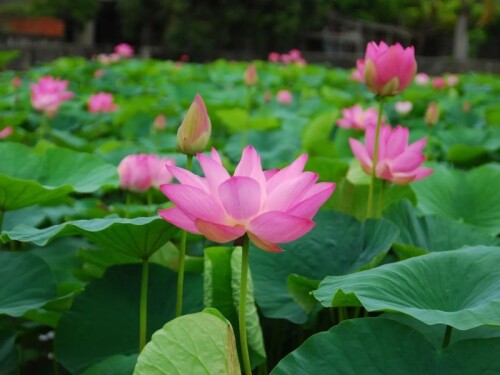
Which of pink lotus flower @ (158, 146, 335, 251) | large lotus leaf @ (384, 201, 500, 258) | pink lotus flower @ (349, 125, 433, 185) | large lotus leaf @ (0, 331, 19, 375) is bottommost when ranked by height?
large lotus leaf @ (0, 331, 19, 375)

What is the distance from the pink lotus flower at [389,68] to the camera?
892 mm

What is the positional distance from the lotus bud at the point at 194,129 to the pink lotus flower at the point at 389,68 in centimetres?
30

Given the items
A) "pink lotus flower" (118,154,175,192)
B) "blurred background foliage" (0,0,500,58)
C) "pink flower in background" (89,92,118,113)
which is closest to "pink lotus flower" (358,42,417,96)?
"pink lotus flower" (118,154,175,192)

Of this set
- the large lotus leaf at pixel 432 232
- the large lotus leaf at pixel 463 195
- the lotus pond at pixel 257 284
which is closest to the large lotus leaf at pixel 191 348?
the lotus pond at pixel 257 284

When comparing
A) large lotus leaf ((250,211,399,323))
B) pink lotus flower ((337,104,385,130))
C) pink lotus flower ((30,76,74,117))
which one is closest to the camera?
large lotus leaf ((250,211,399,323))

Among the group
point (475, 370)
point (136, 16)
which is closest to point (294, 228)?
point (475, 370)

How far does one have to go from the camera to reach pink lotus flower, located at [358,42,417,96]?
89 cm

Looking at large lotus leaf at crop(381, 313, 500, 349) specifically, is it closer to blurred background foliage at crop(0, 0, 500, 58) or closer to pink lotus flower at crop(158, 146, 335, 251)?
pink lotus flower at crop(158, 146, 335, 251)

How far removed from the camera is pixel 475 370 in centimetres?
50

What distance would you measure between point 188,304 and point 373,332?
0.88ft

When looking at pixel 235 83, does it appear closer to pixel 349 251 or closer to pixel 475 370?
pixel 349 251

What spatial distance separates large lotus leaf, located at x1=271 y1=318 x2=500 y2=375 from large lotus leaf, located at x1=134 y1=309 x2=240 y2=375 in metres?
0.05

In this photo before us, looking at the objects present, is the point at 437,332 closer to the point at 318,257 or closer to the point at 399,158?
the point at 318,257

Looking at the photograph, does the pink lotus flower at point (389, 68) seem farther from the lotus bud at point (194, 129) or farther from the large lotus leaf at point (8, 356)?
the large lotus leaf at point (8, 356)
